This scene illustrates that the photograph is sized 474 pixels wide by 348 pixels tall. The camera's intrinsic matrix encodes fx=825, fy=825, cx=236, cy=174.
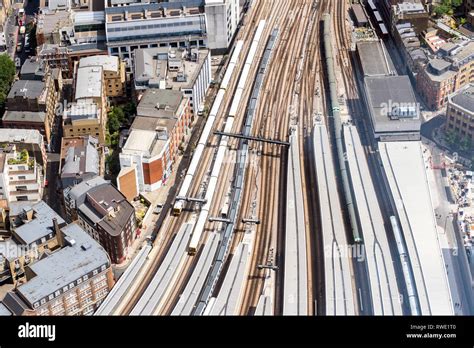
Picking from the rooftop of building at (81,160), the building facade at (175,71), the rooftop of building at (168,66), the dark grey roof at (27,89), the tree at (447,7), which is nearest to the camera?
the rooftop of building at (81,160)

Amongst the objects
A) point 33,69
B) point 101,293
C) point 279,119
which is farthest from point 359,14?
point 101,293

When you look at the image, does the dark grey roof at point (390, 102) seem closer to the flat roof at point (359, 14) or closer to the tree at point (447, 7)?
the flat roof at point (359, 14)

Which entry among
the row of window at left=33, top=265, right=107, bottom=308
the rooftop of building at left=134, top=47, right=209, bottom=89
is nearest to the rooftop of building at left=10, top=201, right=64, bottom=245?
the row of window at left=33, top=265, right=107, bottom=308

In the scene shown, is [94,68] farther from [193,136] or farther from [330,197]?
[330,197]

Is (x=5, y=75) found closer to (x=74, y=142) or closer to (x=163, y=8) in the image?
(x=74, y=142)

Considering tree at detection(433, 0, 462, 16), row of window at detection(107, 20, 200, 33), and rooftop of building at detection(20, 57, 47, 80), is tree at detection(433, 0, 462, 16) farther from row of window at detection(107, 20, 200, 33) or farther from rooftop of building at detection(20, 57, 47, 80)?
rooftop of building at detection(20, 57, 47, 80)

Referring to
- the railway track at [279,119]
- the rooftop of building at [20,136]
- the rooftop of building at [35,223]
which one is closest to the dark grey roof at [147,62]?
the railway track at [279,119]

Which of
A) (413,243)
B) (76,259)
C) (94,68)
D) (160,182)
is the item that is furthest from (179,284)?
(94,68)
